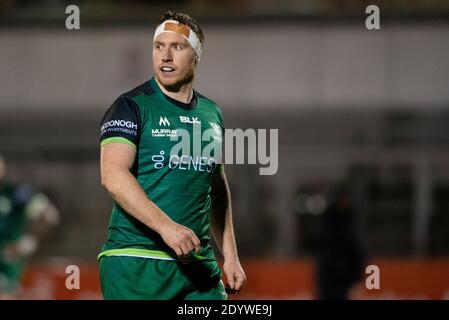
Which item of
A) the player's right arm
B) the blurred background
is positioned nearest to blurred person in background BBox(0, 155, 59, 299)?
the blurred background

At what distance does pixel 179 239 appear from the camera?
13.9 feet

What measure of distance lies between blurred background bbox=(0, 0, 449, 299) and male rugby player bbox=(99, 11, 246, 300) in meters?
10.1

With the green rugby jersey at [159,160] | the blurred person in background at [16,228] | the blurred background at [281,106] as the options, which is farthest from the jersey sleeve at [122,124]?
the blurred background at [281,106]

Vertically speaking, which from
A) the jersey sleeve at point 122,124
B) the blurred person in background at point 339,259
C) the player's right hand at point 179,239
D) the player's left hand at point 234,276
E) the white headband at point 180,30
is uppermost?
the white headband at point 180,30

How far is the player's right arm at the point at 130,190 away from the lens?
13.9 ft

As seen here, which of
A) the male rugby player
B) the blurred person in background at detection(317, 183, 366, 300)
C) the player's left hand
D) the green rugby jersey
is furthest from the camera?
the blurred person in background at detection(317, 183, 366, 300)

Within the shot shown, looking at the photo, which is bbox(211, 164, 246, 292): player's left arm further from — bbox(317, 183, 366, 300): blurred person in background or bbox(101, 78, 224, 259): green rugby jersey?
bbox(317, 183, 366, 300): blurred person in background

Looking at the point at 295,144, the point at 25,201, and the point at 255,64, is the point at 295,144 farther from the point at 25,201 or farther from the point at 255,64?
the point at 25,201

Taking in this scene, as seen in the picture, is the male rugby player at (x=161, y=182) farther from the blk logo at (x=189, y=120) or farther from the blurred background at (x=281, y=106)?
the blurred background at (x=281, y=106)

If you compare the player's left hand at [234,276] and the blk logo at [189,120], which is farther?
the player's left hand at [234,276]

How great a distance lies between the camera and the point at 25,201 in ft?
33.4

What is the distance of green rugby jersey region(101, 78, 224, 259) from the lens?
457 cm

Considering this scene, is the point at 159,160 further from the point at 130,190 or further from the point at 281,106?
the point at 281,106

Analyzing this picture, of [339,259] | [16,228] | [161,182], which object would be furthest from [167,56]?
[339,259]
